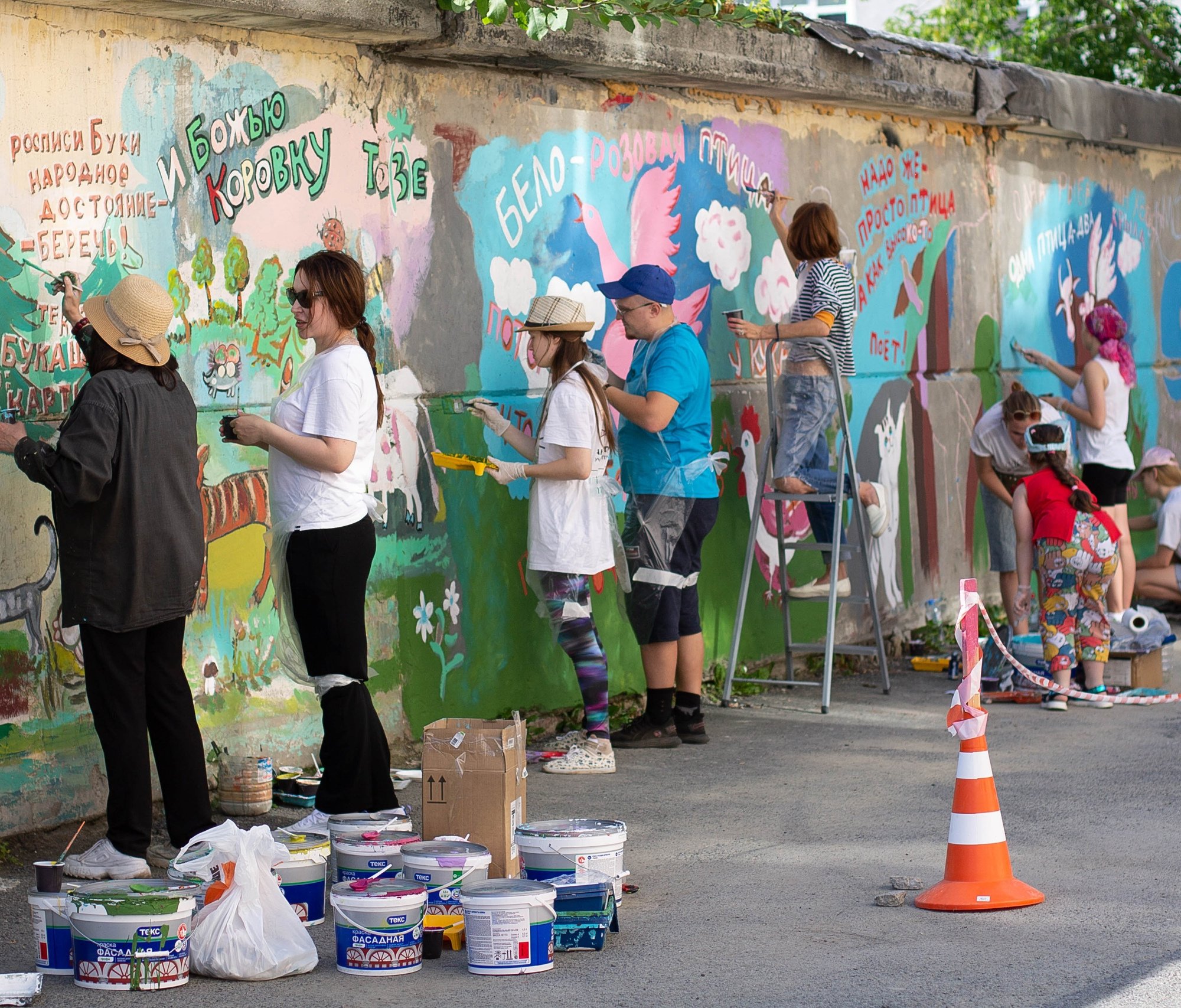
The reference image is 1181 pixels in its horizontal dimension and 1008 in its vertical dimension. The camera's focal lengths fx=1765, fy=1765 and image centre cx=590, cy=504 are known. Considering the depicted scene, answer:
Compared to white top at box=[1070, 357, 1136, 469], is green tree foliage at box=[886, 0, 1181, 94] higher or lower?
higher

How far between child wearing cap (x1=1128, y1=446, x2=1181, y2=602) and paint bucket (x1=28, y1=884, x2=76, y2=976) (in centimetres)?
846

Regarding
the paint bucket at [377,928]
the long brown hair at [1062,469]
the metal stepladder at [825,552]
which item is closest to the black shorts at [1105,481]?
the metal stepladder at [825,552]

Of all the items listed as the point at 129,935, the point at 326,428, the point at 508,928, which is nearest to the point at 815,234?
the point at 326,428

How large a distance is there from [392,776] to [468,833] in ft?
5.42

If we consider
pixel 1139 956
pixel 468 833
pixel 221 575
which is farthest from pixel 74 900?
pixel 1139 956

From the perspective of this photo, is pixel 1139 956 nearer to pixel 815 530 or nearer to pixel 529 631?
pixel 529 631

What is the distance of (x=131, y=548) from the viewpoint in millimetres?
5461

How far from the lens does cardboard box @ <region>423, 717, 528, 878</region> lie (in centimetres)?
544

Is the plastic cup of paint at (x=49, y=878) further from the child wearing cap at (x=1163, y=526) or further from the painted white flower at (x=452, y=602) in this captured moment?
the child wearing cap at (x=1163, y=526)

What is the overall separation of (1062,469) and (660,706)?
7.79 feet

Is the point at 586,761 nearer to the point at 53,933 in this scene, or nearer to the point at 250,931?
the point at 250,931

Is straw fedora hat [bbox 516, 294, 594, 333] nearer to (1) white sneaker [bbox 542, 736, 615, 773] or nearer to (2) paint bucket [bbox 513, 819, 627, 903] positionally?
(1) white sneaker [bbox 542, 736, 615, 773]

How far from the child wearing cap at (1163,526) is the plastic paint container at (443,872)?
24.7 feet

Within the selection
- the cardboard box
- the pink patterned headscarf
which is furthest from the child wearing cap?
the cardboard box
